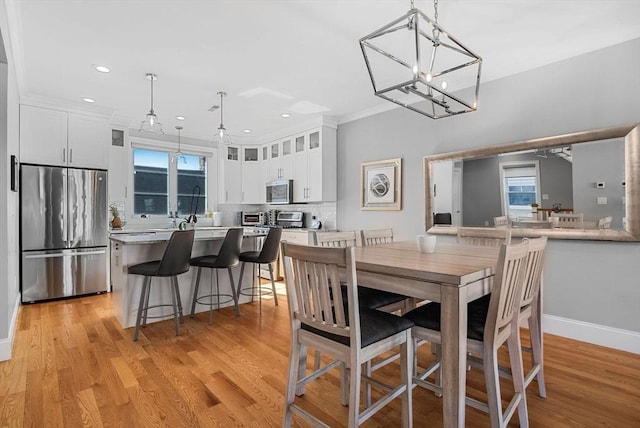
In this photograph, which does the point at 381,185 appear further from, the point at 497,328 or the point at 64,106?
the point at 64,106

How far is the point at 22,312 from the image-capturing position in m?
3.75

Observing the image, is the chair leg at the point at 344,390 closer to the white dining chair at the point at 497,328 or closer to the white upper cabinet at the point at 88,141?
the white dining chair at the point at 497,328

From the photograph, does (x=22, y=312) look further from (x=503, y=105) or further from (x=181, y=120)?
(x=503, y=105)

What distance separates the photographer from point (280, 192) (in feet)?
18.9

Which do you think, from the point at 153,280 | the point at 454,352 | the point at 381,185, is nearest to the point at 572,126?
the point at 381,185

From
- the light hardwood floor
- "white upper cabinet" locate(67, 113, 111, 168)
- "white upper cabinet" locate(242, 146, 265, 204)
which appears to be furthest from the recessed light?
"white upper cabinet" locate(242, 146, 265, 204)

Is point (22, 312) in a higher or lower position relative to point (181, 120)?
lower

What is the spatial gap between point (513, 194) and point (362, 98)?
82.5 inches

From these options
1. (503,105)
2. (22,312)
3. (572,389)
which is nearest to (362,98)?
(503,105)

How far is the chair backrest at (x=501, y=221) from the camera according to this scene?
11.1 feet

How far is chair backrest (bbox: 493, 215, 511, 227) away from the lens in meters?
3.39

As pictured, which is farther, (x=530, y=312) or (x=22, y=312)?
(x=22, y=312)

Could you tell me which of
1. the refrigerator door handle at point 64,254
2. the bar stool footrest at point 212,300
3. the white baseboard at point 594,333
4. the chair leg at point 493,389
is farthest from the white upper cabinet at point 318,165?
the chair leg at point 493,389

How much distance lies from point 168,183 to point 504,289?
5773 millimetres
